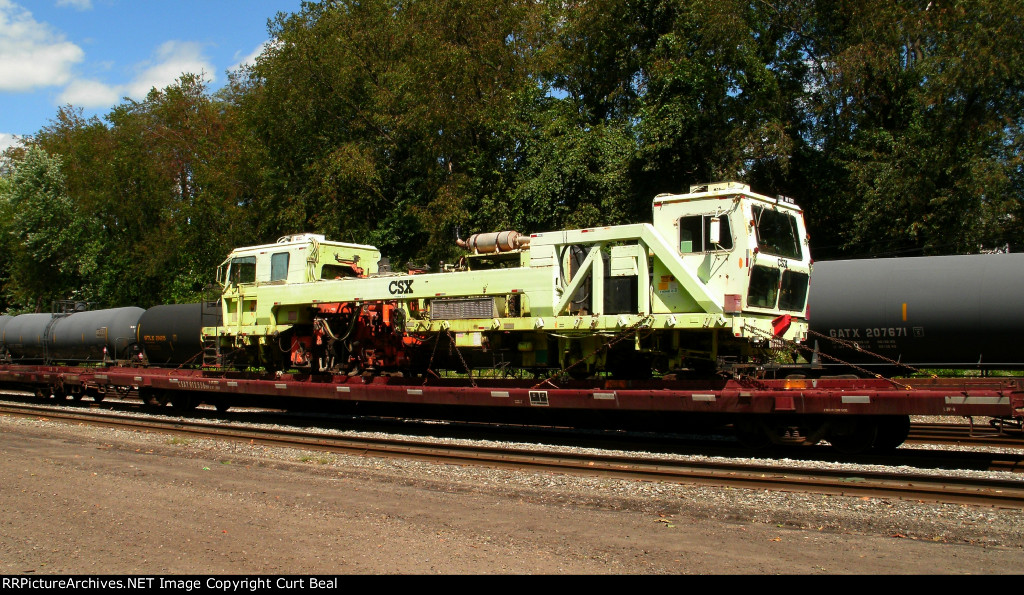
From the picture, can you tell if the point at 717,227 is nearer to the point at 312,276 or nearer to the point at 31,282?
the point at 312,276

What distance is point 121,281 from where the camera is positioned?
44.2 meters

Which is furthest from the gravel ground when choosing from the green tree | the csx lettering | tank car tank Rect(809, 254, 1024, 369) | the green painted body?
the green tree

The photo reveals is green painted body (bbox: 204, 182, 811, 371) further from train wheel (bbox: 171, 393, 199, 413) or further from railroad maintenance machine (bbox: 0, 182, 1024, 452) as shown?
train wheel (bbox: 171, 393, 199, 413)

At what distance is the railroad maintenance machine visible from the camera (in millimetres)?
11141

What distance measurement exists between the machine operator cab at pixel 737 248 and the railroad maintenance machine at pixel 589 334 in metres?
0.03

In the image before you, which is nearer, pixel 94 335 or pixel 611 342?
pixel 611 342

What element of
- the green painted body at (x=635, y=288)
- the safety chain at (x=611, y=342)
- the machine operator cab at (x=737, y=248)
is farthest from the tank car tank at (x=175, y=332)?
the machine operator cab at (x=737, y=248)

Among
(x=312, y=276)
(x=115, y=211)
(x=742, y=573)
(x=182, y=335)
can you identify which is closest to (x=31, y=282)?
(x=115, y=211)

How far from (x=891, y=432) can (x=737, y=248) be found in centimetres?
353

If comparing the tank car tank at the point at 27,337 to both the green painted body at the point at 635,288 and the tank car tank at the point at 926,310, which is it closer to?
the green painted body at the point at 635,288

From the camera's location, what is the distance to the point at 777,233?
1200 cm

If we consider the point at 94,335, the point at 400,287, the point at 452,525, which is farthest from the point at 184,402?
the point at 452,525

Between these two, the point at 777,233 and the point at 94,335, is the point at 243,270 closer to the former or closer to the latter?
the point at 94,335

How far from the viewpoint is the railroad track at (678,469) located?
857 cm
